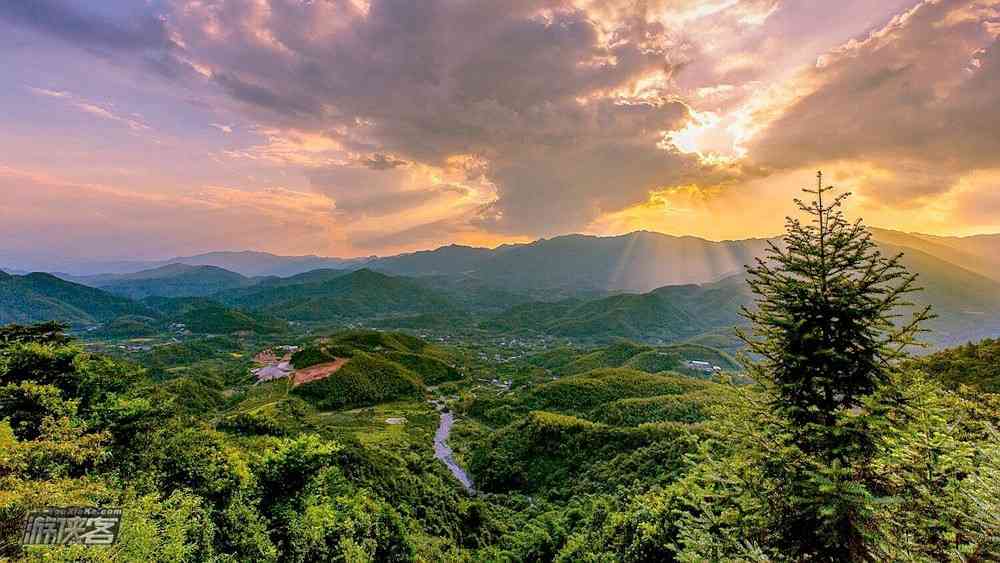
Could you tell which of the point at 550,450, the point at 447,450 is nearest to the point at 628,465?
the point at 550,450

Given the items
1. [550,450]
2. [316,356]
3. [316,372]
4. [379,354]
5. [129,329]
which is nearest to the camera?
[550,450]

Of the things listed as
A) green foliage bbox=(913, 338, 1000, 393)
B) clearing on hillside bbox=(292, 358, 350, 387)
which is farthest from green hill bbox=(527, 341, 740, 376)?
clearing on hillside bbox=(292, 358, 350, 387)

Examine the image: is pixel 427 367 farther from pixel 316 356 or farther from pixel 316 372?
pixel 316 372

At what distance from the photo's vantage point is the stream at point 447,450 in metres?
51.4

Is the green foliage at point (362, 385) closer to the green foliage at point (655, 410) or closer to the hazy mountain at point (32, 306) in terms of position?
the green foliage at point (655, 410)

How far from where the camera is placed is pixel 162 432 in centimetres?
2223

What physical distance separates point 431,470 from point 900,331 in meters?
46.2

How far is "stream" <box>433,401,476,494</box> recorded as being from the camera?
51.4m

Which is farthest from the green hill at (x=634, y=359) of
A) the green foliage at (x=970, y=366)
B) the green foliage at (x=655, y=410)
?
the green foliage at (x=970, y=366)

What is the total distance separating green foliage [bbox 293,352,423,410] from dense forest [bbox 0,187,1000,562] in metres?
23.1

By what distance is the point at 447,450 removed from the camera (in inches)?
2382

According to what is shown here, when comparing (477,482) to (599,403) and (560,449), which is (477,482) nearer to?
(560,449)

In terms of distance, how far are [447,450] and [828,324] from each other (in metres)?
59.1

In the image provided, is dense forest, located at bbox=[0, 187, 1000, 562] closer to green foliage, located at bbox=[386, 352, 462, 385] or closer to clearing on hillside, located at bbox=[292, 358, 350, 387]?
clearing on hillside, located at bbox=[292, 358, 350, 387]
